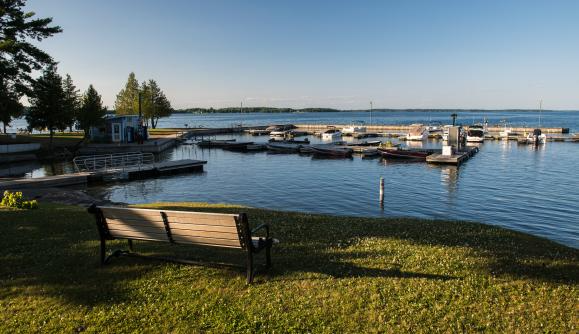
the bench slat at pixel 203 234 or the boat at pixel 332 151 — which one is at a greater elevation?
the bench slat at pixel 203 234

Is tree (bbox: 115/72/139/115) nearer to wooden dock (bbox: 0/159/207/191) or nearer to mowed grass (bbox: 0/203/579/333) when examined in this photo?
wooden dock (bbox: 0/159/207/191)

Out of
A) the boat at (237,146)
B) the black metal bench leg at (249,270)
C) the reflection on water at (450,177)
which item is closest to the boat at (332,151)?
the boat at (237,146)

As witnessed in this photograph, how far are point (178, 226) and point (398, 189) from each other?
76.0 feet

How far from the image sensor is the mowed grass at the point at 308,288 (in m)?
5.25

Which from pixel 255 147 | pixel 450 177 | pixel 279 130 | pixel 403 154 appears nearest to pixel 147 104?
pixel 279 130

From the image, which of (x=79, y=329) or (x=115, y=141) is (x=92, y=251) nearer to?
(x=79, y=329)

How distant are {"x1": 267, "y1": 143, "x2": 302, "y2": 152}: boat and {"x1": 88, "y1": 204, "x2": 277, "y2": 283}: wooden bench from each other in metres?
47.8

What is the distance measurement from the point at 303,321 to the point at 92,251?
5.20 metres

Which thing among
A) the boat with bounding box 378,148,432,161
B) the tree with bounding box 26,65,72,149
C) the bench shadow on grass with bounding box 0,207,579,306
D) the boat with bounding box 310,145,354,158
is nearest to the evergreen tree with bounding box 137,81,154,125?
the tree with bounding box 26,65,72,149

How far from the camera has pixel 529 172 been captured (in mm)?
36125

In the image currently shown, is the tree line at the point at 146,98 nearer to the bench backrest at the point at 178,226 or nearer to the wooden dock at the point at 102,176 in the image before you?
the wooden dock at the point at 102,176

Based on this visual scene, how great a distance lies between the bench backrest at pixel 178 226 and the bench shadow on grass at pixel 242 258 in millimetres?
631

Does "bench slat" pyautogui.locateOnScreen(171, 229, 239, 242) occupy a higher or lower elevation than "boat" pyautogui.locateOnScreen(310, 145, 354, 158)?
higher

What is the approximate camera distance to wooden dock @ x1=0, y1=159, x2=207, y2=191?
2465 centimetres
